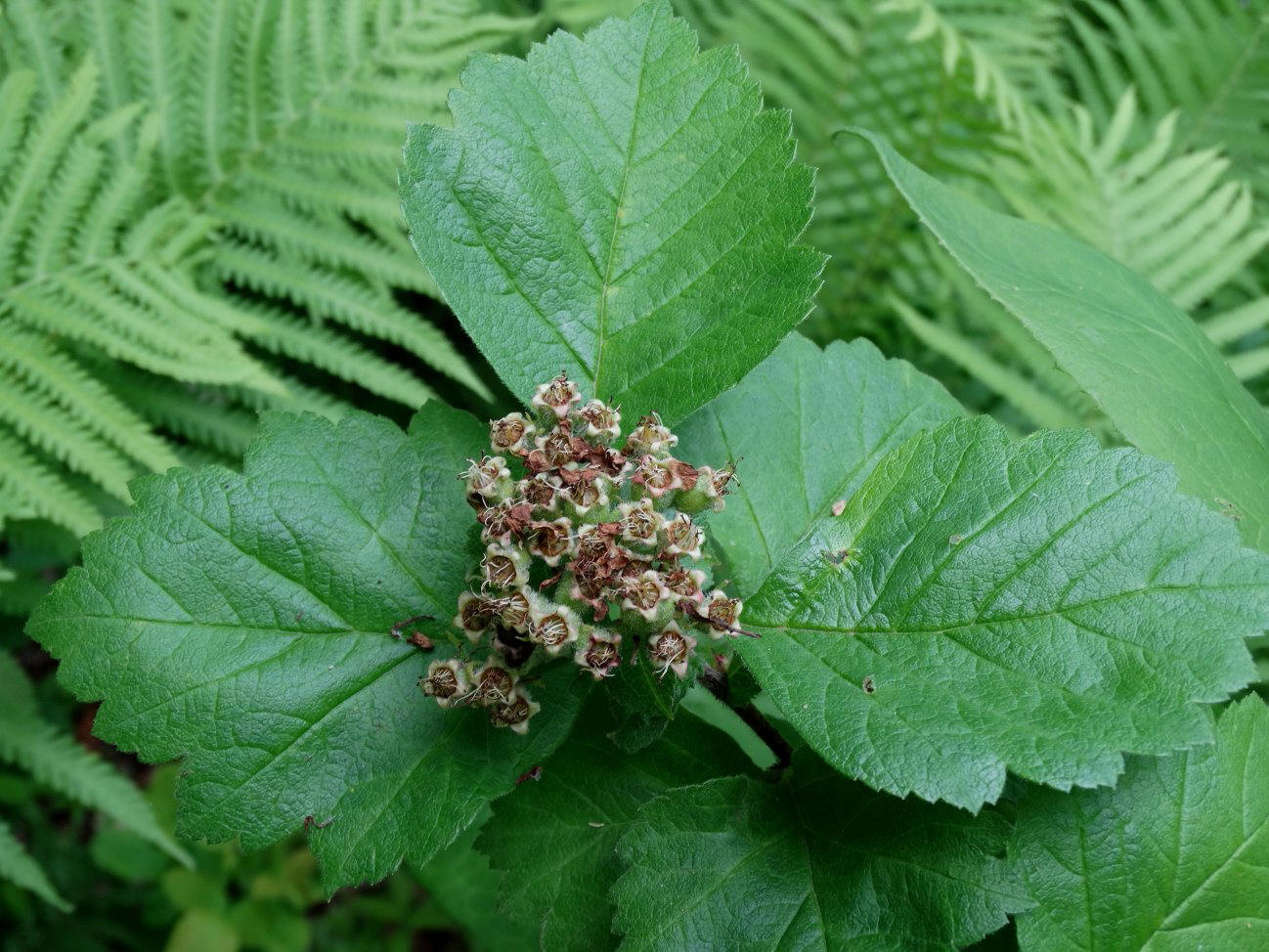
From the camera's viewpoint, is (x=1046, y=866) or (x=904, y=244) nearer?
(x=1046, y=866)

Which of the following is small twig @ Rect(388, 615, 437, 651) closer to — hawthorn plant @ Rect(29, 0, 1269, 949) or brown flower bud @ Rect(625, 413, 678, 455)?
hawthorn plant @ Rect(29, 0, 1269, 949)

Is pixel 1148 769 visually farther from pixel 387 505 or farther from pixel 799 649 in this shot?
pixel 387 505

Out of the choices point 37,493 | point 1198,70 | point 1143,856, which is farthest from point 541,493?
point 1198,70

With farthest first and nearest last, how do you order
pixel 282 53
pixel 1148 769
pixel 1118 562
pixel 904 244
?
1. pixel 904 244
2. pixel 282 53
3. pixel 1148 769
4. pixel 1118 562

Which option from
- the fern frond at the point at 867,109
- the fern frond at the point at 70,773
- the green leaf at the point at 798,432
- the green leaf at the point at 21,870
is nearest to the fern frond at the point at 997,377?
the fern frond at the point at 867,109

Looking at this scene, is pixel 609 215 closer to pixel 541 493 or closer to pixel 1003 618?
pixel 541 493

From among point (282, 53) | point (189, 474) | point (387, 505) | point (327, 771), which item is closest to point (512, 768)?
point (327, 771)
